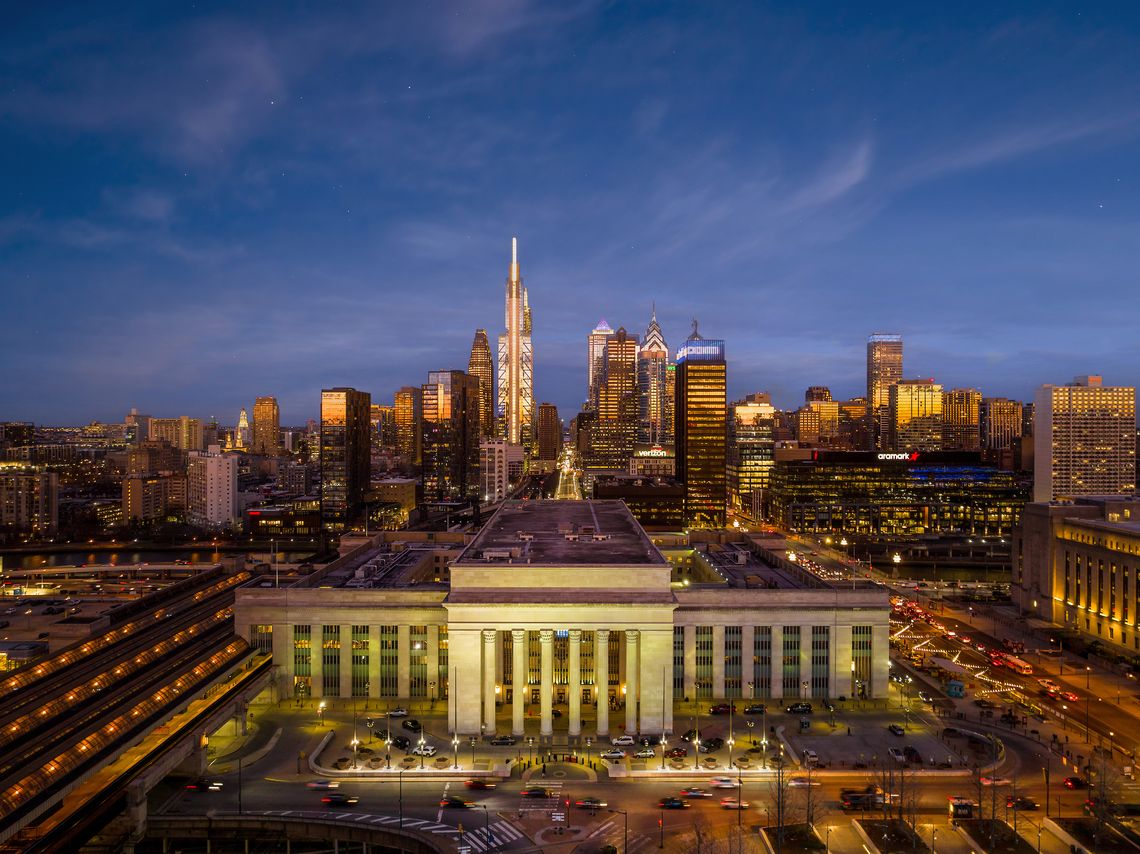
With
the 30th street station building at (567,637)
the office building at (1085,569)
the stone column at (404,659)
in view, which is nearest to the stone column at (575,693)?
the 30th street station building at (567,637)

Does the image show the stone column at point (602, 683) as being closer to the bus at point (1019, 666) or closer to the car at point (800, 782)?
the car at point (800, 782)

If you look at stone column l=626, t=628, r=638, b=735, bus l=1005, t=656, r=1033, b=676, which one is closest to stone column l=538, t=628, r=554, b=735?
stone column l=626, t=628, r=638, b=735

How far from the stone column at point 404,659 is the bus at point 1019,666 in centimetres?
7254

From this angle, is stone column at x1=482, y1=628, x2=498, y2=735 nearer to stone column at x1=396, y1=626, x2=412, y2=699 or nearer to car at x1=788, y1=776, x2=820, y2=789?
stone column at x1=396, y1=626, x2=412, y2=699

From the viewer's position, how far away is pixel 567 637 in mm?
86938

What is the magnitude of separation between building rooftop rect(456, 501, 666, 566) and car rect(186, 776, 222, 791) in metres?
29.2

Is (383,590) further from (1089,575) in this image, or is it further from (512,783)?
(1089,575)

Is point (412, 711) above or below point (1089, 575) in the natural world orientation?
below

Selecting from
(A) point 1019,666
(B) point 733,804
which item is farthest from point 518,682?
(A) point 1019,666

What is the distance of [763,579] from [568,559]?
107 feet

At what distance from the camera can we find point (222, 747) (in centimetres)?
7725

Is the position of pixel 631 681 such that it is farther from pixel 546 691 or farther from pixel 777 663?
pixel 777 663

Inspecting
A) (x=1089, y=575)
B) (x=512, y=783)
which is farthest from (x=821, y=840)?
(x=1089, y=575)

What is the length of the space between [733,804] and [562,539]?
1678 inches
